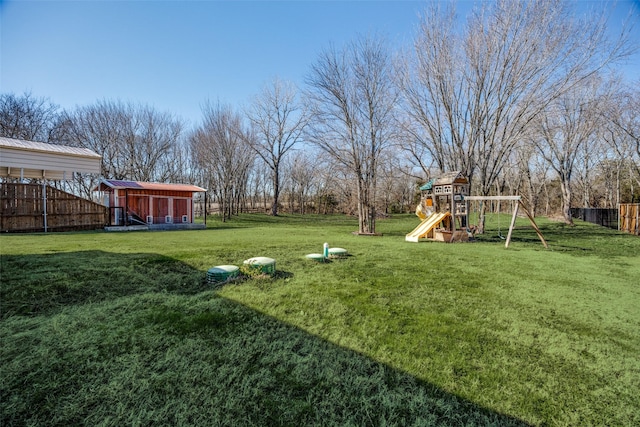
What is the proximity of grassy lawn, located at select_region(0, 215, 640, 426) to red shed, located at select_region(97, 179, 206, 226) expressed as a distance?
10.9 metres

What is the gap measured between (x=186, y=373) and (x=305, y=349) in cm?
95

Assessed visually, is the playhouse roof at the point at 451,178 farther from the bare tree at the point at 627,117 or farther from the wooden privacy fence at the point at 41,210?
the wooden privacy fence at the point at 41,210

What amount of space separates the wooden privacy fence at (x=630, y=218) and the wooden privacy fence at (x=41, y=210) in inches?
971

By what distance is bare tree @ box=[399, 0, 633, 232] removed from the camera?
11086 mm

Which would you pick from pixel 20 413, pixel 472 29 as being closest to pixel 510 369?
pixel 20 413

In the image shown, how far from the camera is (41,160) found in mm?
12430

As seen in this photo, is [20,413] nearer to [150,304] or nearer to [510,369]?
[150,304]

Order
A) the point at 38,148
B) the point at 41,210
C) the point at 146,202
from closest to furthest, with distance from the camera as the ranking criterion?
the point at 41,210, the point at 38,148, the point at 146,202

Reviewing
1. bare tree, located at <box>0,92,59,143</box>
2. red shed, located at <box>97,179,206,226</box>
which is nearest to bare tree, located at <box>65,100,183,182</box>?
bare tree, located at <box>0,92,59,143</box>

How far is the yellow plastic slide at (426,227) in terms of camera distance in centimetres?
1022

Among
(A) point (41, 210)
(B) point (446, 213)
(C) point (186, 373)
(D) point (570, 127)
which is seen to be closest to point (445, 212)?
(B) point (446, 213)

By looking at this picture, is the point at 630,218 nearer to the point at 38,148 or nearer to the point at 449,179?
the point at 449,179

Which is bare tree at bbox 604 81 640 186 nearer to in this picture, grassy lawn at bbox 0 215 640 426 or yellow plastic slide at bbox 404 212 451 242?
yellow plastic slide at bbox 404 212 451 242

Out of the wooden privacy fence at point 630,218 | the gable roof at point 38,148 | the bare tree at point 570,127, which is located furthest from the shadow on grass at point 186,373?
the bare tree at point 570,127
